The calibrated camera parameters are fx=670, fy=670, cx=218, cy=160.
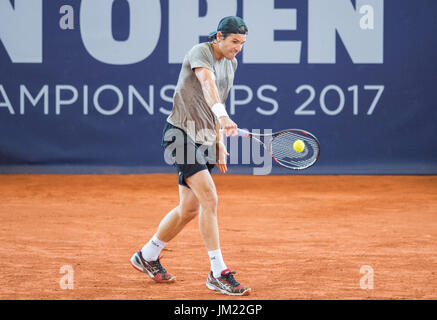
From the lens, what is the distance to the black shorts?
337cm

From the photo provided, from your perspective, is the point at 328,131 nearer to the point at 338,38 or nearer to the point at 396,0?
the point at 338,38

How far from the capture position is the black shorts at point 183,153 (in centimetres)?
337

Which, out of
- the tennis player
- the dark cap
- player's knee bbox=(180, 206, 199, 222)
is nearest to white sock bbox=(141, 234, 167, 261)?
the tennis player

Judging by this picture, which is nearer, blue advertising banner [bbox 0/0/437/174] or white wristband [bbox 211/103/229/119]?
white wristband [bbox 211/103/229/119]

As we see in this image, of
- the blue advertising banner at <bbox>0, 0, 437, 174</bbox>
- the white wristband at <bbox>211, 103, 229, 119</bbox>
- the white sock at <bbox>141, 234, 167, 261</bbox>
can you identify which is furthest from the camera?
the blue advertising banner at <bbox>0, 0, 437, 174</bbox>

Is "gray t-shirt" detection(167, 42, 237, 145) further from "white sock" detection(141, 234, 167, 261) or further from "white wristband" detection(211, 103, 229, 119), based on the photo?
"white sock" detection(141, 234, 167, 261)

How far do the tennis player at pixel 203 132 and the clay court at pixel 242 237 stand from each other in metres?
0.19

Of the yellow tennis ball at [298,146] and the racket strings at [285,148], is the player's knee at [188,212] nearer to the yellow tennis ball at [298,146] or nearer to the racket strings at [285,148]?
the racket strings at [285,148]

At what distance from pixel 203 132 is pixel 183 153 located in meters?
0.18

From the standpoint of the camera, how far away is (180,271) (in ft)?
12.8

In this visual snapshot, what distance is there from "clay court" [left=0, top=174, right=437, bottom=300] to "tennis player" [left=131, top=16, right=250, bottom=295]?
191mm

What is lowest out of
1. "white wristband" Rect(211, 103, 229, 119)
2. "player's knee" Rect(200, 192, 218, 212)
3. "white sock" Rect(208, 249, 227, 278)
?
"white sock" Rect(208, 249, 227, 278)

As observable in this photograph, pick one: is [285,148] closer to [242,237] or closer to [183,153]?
[183,153]
